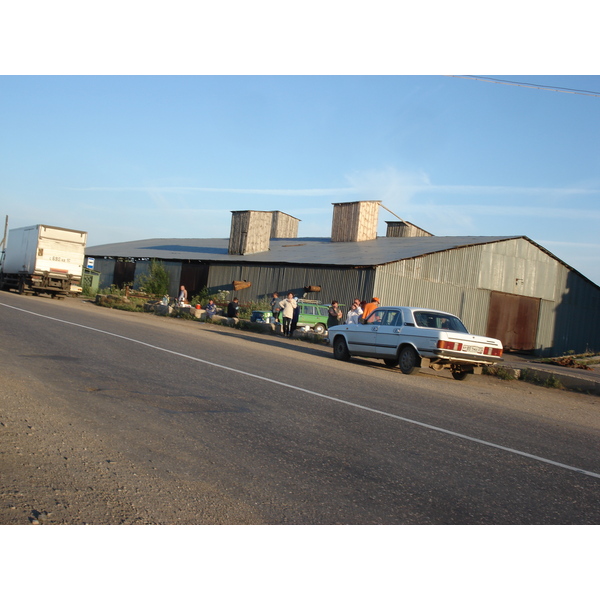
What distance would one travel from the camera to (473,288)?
31.1 metres

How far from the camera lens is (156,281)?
3731 centimetres

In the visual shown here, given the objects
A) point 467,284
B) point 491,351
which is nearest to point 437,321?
point 491,351

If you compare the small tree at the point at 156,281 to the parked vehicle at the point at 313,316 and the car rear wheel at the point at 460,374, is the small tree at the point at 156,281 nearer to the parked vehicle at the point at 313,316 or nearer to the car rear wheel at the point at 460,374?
the parked vehicle at the point at 313,316

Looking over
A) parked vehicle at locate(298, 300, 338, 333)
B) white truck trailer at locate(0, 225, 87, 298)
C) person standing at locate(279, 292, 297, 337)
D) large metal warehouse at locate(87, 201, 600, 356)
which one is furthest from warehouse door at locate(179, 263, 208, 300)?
person standing at locate(279, 292, 297, 337)

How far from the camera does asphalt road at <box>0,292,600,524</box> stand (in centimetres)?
426

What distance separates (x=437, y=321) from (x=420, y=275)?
1541cm

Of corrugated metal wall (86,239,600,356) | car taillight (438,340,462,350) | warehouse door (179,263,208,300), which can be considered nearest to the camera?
car taillight (438,340,462,350)

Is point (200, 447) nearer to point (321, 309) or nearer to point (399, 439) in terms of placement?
point (399, 439)

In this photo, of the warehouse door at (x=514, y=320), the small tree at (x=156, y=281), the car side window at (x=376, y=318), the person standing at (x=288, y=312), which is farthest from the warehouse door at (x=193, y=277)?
the car side window at (x=376, y=318)

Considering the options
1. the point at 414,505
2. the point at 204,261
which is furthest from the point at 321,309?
the point at 414,505

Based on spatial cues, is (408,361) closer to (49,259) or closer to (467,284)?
(467,284)

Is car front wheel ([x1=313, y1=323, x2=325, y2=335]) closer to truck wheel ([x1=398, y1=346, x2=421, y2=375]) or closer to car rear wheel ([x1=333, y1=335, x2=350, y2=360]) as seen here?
car rear wheel ([x1=333, y1=335, x2=350, y2=360])

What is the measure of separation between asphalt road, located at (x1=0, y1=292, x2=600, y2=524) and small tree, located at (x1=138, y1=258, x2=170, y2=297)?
25383 millimetres

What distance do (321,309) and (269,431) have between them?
20.2 m
